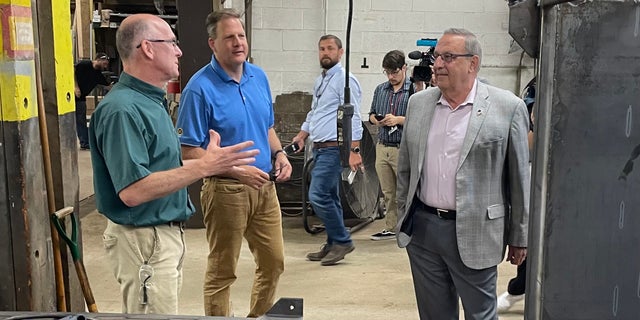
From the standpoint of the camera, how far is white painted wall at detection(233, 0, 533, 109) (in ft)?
23.4

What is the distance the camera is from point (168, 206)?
222 cm

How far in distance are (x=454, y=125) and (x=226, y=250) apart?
1193mm

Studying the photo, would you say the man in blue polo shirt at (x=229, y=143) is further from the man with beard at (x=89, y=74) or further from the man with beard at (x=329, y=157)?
the man with beard at (x=89, y=74)

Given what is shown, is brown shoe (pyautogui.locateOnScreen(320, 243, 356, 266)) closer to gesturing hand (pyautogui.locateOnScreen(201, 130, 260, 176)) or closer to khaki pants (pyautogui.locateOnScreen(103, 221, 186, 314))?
khaki pants (pyautogui.locateOnScreen(103, 221, 186, 314))

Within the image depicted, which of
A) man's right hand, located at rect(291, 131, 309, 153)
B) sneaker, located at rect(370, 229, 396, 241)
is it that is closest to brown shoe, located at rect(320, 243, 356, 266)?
sneaker, located at rect(370, 229, 396, 241)

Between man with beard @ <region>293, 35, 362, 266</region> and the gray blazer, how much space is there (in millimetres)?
2247

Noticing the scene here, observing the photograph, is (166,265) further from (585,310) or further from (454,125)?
(585,310)

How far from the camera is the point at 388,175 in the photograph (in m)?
5.16

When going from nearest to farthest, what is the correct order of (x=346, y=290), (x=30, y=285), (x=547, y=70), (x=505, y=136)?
(x=547, y=70)
(x=30, y=285)
(x=505, y=136)
(x=346, y=290)

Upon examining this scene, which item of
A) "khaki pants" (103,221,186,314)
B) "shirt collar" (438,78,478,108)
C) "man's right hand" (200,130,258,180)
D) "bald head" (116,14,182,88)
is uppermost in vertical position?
"bald head" (116,14,182,88)

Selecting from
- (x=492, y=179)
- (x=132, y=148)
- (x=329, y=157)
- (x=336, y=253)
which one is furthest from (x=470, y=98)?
(x=336, y=253)

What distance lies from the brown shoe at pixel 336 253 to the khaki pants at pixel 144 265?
2.34 meters

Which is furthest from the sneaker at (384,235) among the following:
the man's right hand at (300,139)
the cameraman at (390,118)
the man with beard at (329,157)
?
the man's right hand at (300,139)

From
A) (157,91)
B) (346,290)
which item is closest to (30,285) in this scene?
(157,91)
